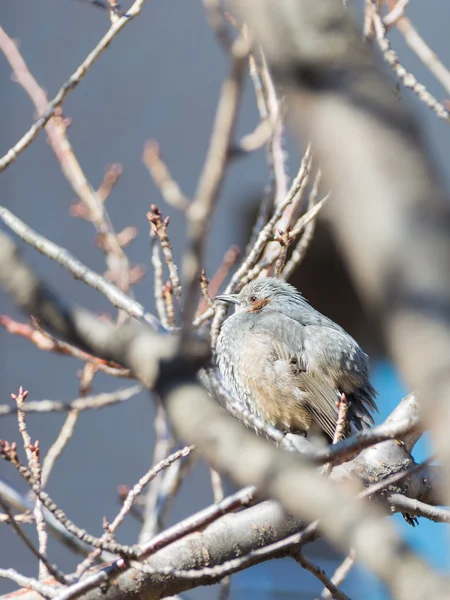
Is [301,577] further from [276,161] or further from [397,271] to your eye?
[397,271]

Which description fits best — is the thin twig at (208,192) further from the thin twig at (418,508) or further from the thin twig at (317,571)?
the thin twig at (418,508)

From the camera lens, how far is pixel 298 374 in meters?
3.53


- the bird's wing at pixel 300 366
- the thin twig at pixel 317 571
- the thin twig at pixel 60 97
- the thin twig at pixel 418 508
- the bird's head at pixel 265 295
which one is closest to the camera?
the thin twig at pixel 317 571

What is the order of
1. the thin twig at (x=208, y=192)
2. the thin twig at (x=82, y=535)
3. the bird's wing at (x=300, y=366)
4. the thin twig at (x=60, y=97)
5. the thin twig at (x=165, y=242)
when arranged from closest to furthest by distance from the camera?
the thin twig at (x=208, y=192), the thin twig at (x=82, y=535), the thin twig at (x=60, y=97), the thin twig at (x=165, y=242), the bird's wing at (x=300, y=366)

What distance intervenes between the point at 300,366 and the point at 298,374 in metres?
0.04

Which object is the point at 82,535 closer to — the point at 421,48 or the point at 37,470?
the point at 37,470

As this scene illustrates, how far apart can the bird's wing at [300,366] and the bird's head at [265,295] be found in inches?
6.9

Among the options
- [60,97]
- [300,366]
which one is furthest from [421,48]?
[300,366]

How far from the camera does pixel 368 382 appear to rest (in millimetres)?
3584

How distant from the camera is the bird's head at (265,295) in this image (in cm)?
392

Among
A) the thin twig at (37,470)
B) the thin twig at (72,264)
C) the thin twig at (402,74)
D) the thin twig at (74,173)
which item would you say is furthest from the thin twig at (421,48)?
the thin twig at (37,470)

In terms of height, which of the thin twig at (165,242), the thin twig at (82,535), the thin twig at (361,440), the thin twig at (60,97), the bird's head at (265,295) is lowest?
the thin twig at (361,440)

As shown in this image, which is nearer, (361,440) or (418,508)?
(361,440)

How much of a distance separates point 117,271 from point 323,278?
102 inches
